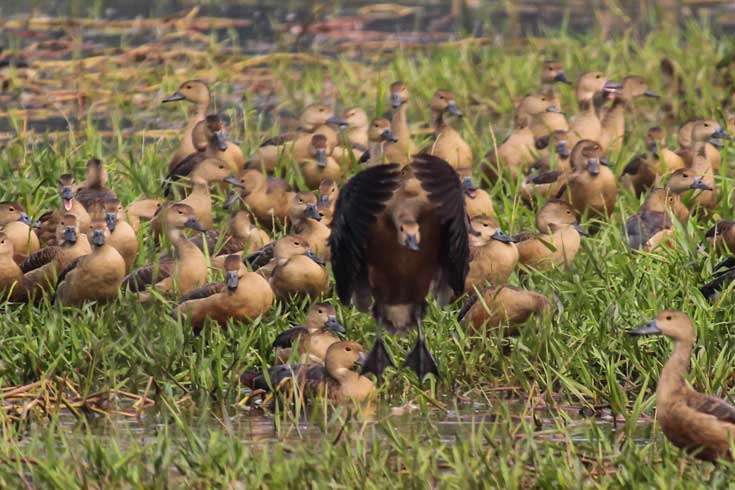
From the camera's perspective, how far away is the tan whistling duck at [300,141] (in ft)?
35.5

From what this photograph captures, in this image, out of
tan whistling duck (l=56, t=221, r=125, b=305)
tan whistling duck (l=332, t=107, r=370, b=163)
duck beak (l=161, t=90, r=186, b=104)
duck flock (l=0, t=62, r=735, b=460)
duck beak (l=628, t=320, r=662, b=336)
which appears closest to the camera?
duck beak (l=628, t=320, r=662, b=336)

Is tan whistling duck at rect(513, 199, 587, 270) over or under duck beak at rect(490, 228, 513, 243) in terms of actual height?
under

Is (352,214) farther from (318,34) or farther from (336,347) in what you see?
(318,34)

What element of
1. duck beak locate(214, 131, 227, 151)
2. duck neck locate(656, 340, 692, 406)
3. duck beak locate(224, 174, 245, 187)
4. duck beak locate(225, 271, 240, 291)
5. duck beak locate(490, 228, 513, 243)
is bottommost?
duck beak locate(224, 174, 245, 187)

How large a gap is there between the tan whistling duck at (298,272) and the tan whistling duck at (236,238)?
628 millimetres

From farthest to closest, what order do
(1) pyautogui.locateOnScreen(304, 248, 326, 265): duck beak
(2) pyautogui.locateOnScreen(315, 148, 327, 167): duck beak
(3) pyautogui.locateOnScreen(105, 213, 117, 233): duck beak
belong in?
(2) pyautogui.locateOnScreen(315, 148, 327, 167): duck beak, (3) pyautogui.locateOnScreen(105, 213, 117, 233): duck beak, (1) pyautogui.locateOnScreen(304, 248, 326, 265): duck beak

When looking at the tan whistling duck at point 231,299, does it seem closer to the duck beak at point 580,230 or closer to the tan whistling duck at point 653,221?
the duck beak at point 580,230

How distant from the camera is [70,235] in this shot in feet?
28.3

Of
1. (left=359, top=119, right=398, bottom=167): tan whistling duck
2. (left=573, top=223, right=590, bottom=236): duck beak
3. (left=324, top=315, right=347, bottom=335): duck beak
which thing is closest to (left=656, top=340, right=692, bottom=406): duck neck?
(left=324, top=315, right=347, bottom=335): duck beak

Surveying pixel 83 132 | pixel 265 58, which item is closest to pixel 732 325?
pixel 83 132

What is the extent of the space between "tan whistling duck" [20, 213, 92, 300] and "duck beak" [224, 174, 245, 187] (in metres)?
1.32

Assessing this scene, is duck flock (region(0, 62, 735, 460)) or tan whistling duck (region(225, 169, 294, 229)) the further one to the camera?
tan whistling duck (region(225, 169, 294, 229))

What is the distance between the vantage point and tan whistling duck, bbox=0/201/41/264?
891 cm

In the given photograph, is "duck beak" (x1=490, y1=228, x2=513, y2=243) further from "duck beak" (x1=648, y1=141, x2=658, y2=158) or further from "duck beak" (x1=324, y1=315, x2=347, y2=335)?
"duck beak" (x1=648, y1=141, x2=658, y2=158)
